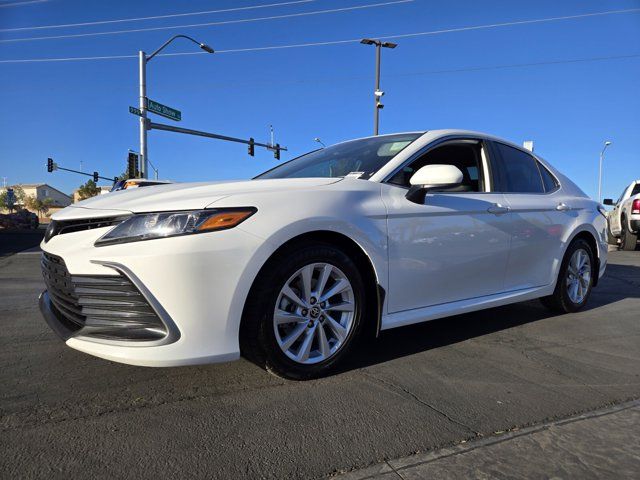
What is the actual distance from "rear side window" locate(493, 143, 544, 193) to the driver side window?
0.17 metres

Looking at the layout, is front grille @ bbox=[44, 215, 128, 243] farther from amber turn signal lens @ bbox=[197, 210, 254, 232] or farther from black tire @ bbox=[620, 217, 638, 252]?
black tire @ bbox=[620, 217, 638, 252]

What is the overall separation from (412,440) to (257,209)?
1.36 metres

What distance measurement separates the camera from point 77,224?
8.89 ft

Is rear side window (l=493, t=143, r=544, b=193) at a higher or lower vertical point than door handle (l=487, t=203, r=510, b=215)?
higher

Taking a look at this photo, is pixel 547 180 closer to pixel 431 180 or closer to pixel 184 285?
pixel 431 180

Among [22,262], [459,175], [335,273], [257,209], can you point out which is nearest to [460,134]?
[459,175]

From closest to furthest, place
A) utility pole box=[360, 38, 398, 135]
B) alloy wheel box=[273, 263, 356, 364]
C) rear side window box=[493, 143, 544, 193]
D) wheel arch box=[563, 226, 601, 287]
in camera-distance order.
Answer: alloy wheel box=[273, 263, 356, 364]
rear side window box=[493, 143, 544, 193]
wheel arch box=[563, 226, 601, 287]
utility pole box=[360, 38, 398, 135]

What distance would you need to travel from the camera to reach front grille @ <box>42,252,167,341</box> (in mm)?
2365

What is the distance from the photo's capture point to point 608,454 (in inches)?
81.4

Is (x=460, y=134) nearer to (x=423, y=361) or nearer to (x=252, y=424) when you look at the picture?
(x=423, y=361)

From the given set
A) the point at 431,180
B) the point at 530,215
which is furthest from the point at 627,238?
the point at 431,180

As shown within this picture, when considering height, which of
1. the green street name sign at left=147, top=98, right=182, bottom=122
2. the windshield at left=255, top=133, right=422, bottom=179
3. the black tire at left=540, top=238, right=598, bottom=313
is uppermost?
the green street name sign at left=147, top=98, right=182, bottom=122

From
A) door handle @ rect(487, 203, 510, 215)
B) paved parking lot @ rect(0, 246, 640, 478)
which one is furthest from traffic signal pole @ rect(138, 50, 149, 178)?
door handle @ rect(487, 203, 510, 215)

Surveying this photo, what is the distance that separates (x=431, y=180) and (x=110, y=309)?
202 cm
